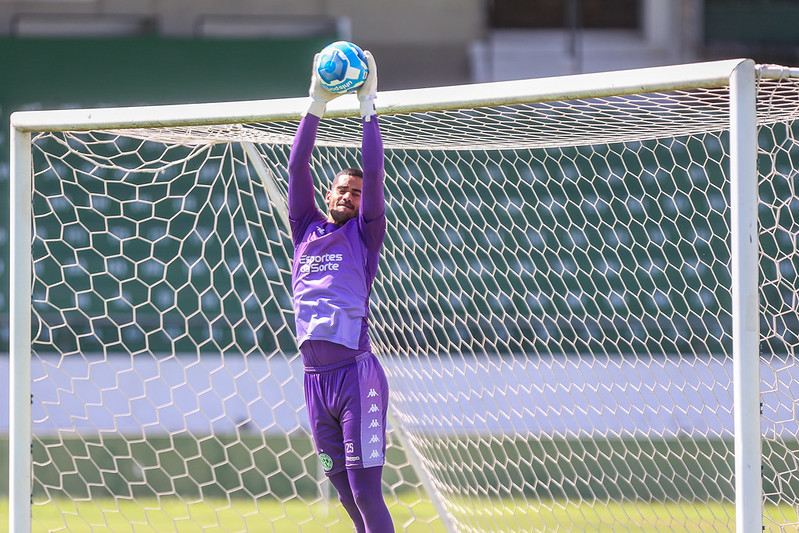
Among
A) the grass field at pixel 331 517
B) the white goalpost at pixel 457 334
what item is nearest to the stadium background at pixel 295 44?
the white goalpost at pixel 457 334

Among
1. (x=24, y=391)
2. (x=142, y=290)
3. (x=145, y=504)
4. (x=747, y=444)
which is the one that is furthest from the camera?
(x=142, y=290)

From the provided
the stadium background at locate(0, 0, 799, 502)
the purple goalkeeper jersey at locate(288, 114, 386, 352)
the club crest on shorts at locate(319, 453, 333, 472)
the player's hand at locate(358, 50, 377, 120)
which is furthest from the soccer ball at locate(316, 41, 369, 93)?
the stadium background at locate(0, 0, 799, 502)

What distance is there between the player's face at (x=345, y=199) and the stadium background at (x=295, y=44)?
199 inches

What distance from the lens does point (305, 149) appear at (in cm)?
325

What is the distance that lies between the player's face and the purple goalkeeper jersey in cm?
3

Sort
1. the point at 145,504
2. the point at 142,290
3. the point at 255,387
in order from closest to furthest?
the point at 145,504 < the point at 255,387 < the point at 142,290

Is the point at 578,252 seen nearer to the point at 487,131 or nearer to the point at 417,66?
the point at 417,66

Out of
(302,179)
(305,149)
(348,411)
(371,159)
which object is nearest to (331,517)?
(348,411)

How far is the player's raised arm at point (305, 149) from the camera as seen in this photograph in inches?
126

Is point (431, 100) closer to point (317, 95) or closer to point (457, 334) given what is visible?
point (317, 95)

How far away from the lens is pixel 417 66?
969 cm

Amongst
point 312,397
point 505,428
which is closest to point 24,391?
point 312,397

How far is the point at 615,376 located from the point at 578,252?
1.30m

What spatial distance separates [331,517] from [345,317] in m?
2.98
